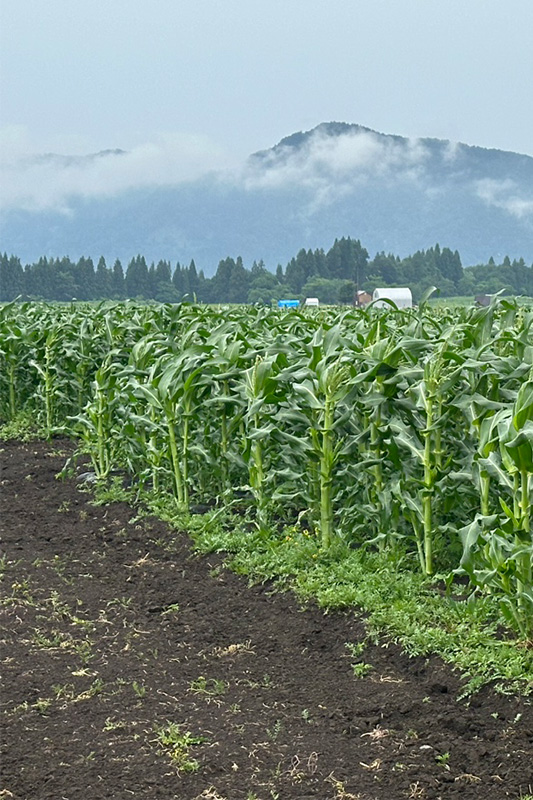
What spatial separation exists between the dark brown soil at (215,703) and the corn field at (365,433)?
699 mm

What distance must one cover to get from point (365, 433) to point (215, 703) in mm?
2158

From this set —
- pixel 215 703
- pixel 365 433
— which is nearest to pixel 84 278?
pixel 365 433

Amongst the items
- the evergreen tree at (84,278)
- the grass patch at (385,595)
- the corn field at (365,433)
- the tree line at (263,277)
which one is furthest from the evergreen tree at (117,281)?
the grass patch at (385,595)

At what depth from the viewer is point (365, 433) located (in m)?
5.62

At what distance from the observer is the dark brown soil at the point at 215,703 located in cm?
338

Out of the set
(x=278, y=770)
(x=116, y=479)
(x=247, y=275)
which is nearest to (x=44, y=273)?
(x=247, y=275)

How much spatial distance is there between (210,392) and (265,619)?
245cm

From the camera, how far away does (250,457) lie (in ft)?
20.8

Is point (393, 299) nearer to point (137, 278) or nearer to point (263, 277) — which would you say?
point (137, 278)

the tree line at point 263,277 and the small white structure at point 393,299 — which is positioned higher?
the tree line at point 263,277

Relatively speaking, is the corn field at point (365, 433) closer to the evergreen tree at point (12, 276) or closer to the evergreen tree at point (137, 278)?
the evergreen tree at point (12, 276)

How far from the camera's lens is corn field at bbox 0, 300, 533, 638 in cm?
456

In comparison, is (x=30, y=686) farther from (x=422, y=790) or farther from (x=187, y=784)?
(x=422, y=790)

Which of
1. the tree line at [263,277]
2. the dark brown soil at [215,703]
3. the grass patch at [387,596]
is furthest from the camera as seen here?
the tree line at [263,277]
